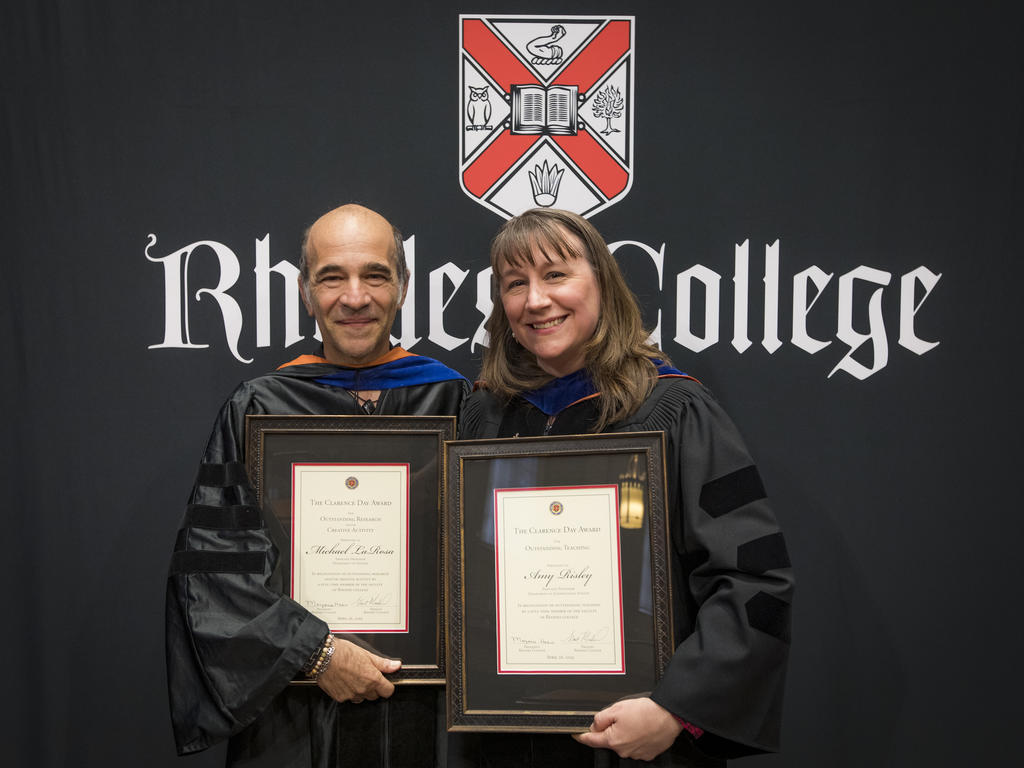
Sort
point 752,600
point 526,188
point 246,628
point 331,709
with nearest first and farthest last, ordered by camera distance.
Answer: point 752,600 → point 246,628 → point 331,709 → point 526,188

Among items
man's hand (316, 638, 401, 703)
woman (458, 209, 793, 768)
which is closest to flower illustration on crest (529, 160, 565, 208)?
woman (458, 209, 793, 768)

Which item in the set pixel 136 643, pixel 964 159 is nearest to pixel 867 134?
pixel 964 159

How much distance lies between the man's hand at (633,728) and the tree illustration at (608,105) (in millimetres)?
1964

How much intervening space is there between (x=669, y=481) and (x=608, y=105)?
1.59 metres

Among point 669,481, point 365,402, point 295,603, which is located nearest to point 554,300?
point 669,481

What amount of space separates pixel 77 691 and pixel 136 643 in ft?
0.88

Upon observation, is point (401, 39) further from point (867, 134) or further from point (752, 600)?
point (752, 600)

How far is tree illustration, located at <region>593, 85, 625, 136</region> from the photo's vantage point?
2.81 m

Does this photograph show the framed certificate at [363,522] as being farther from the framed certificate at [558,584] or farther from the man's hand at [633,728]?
the man's hand at [633,728]

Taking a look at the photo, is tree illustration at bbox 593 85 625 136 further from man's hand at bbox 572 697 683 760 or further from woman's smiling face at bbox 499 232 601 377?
man's hand at bbox 572 697 683 760

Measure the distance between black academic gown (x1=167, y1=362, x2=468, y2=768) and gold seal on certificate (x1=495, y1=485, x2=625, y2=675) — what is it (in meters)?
0.46

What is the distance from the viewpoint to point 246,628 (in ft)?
6.02

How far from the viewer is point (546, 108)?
2.80 meters

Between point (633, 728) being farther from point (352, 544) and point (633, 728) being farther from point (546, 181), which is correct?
point (546, 181)
